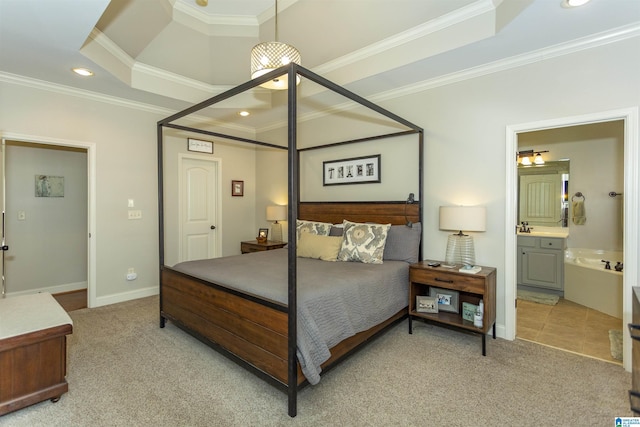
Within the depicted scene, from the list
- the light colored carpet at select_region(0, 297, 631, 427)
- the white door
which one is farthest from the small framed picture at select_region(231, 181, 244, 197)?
the light colored carpet at select_region(0, 297, 631, 427)

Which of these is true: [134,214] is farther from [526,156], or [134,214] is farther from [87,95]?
[526,156]

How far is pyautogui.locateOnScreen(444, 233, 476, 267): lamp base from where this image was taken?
9.84ft

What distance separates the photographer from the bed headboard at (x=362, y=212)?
3.50 m

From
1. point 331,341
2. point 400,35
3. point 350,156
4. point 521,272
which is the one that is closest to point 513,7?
point 400,35

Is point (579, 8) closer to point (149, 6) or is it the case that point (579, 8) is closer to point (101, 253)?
point (149, 6)

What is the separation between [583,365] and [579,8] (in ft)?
8.57

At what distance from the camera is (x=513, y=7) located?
2.23 metres

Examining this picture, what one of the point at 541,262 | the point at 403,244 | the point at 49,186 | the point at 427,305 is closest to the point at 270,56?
the point at 403,244

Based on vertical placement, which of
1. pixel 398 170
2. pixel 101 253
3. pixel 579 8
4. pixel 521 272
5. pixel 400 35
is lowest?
pixel 521 272

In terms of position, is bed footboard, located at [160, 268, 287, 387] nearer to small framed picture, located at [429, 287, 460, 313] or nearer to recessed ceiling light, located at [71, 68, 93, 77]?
small framed picture, located at [429, 287, 460, 313]

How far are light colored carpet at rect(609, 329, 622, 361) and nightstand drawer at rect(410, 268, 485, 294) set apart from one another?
1.20m

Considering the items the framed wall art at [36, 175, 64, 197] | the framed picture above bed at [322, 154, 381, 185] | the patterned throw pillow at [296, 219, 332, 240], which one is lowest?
the patterned throw pillow at [296, 219, 332, 240]

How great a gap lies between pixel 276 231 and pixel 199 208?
1.27m

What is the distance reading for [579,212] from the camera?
14.1 ft
